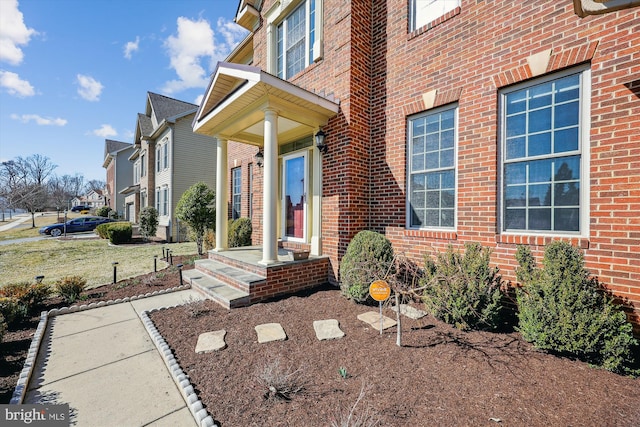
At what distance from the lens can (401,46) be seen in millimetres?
5195

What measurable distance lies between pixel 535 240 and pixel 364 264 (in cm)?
237

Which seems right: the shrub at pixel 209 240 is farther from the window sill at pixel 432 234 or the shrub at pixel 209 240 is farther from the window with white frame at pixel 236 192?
the window sill at pixel 432 234

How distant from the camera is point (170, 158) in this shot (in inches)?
615

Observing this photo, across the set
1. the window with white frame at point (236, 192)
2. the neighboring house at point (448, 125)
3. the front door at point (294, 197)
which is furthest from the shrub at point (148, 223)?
the front door at point (294, 197)

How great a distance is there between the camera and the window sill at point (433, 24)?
14.7 ft

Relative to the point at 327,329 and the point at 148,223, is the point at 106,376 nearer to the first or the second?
the point at 327,329

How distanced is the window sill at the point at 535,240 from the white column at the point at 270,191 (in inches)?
145

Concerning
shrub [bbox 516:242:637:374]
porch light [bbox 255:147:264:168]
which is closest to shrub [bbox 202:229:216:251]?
porch light [bbox 255:147:264:168]


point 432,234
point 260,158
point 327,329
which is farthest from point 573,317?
point 260,158

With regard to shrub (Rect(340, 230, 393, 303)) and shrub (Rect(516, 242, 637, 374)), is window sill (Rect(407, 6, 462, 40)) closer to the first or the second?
shrub (Rect(340, 230, 393, 303))

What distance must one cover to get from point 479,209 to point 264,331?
3.68 m

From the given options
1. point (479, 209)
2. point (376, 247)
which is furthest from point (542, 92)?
point (376, 247)

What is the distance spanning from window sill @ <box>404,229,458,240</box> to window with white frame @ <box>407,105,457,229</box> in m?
0.16

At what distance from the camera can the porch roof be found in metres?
4.79
